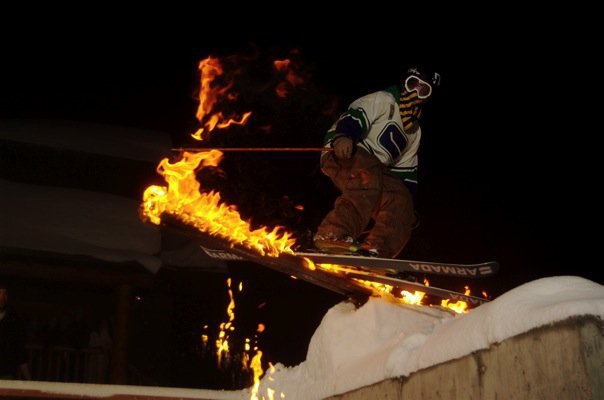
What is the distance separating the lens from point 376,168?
5668 mm

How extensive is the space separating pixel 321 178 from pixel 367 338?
7783mm

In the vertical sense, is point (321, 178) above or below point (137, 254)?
above

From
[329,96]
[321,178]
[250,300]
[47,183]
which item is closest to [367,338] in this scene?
[329,96]

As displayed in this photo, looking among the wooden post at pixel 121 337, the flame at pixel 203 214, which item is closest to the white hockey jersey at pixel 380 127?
the flame at pixel 203 214

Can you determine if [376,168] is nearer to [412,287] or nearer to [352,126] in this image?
[352,126]

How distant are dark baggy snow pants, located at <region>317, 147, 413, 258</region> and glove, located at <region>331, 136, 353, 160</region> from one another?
→ 20 centimetres

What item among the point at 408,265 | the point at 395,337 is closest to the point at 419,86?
the point at 408,265

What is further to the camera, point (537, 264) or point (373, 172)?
point (537, 264)

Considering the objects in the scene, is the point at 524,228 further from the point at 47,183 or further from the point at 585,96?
the point at 47,183

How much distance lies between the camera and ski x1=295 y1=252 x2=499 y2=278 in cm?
485

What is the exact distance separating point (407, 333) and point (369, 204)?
5.85ft

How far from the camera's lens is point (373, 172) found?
5.62 meters

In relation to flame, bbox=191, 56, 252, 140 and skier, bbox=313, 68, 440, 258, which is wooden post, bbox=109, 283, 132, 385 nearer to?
flame, bbox=191, 56, 252, 140

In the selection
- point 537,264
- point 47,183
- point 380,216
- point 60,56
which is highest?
point 60,56
